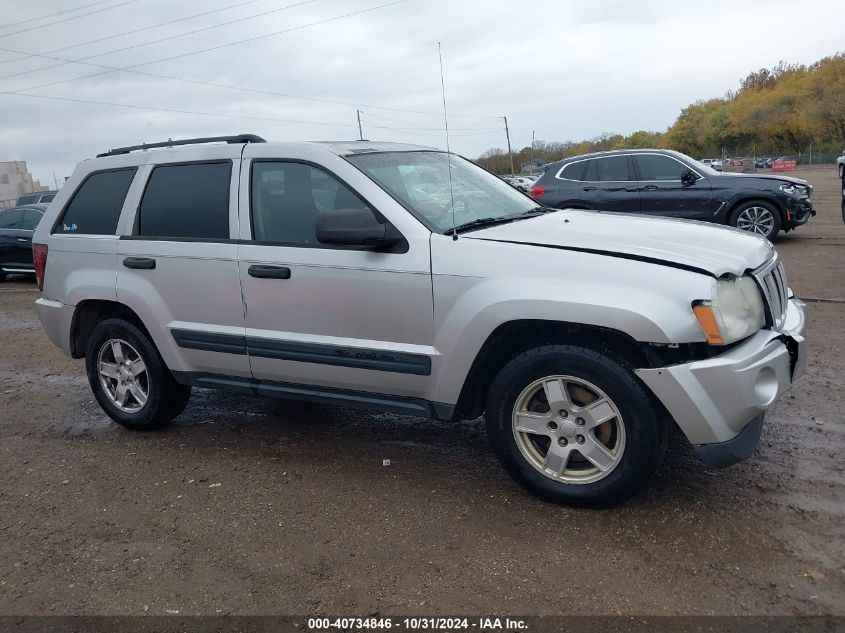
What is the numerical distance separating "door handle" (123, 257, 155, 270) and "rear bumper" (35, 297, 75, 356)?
0.69 meters

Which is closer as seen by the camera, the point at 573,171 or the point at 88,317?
the point at 88,317

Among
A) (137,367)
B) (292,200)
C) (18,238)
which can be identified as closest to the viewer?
(292,200)

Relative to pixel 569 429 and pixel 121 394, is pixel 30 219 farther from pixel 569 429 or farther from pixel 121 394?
pixel 569 429

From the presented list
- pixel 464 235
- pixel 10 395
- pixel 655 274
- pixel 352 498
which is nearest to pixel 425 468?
pixel 352 498

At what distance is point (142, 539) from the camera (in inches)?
146

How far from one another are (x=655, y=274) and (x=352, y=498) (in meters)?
1.97

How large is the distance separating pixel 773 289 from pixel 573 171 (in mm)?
9339

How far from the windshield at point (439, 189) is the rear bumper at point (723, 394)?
4.68 feet

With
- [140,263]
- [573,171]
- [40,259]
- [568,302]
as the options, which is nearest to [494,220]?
[568,302]

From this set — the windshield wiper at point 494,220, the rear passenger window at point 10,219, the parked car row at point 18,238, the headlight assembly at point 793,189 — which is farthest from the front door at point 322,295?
the rear passenger window at point 10,219

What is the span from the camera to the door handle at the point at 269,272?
4.25 m

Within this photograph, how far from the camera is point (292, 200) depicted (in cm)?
439

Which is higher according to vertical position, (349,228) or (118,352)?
(349,228)

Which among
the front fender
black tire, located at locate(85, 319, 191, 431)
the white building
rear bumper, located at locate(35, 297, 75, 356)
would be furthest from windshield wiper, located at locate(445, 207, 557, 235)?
the white building
